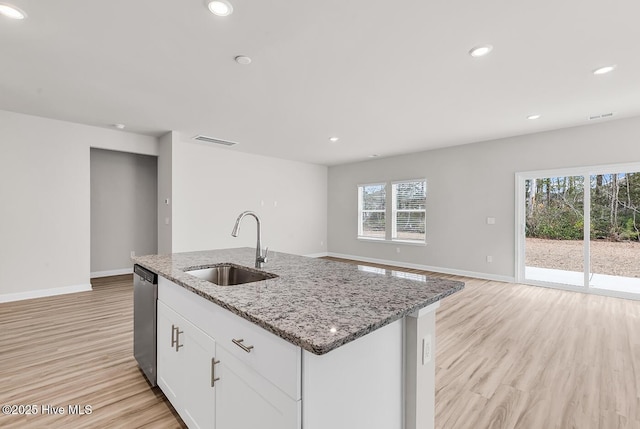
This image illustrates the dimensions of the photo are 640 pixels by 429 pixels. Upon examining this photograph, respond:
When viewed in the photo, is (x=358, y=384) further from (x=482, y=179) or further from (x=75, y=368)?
(x=482, y=179)

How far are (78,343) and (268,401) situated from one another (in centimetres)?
277

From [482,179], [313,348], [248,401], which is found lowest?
[248,401]

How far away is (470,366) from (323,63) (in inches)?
113

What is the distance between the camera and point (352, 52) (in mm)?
2379

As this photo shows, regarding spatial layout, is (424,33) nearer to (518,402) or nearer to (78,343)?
(518,402)

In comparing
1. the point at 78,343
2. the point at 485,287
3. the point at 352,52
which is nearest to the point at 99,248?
the point at 78,343

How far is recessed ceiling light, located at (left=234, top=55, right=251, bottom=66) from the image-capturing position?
247cm

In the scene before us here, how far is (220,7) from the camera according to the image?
186 centimetres

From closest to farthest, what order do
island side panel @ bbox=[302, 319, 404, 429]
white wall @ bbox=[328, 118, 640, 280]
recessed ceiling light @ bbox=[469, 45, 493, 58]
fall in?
island side panel @ bbox=[302, 319, 404, 429], recessed ceiling light @ bbox=[469, 45, 493, 58], white wall @ bbox=[328, 118, 640, 280]

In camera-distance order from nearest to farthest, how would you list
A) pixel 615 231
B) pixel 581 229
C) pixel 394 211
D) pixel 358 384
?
pixel 358 384
pixel 615 231
pixel 581 229
pixel 394 211

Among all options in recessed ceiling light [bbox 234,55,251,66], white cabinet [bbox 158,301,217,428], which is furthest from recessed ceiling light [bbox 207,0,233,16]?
white cabinet [bbox 158,301,217,428]

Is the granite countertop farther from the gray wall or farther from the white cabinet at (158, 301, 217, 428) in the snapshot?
the gray wall

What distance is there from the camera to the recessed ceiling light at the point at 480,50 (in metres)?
2.30

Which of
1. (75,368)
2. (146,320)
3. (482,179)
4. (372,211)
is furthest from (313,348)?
(372,211)
